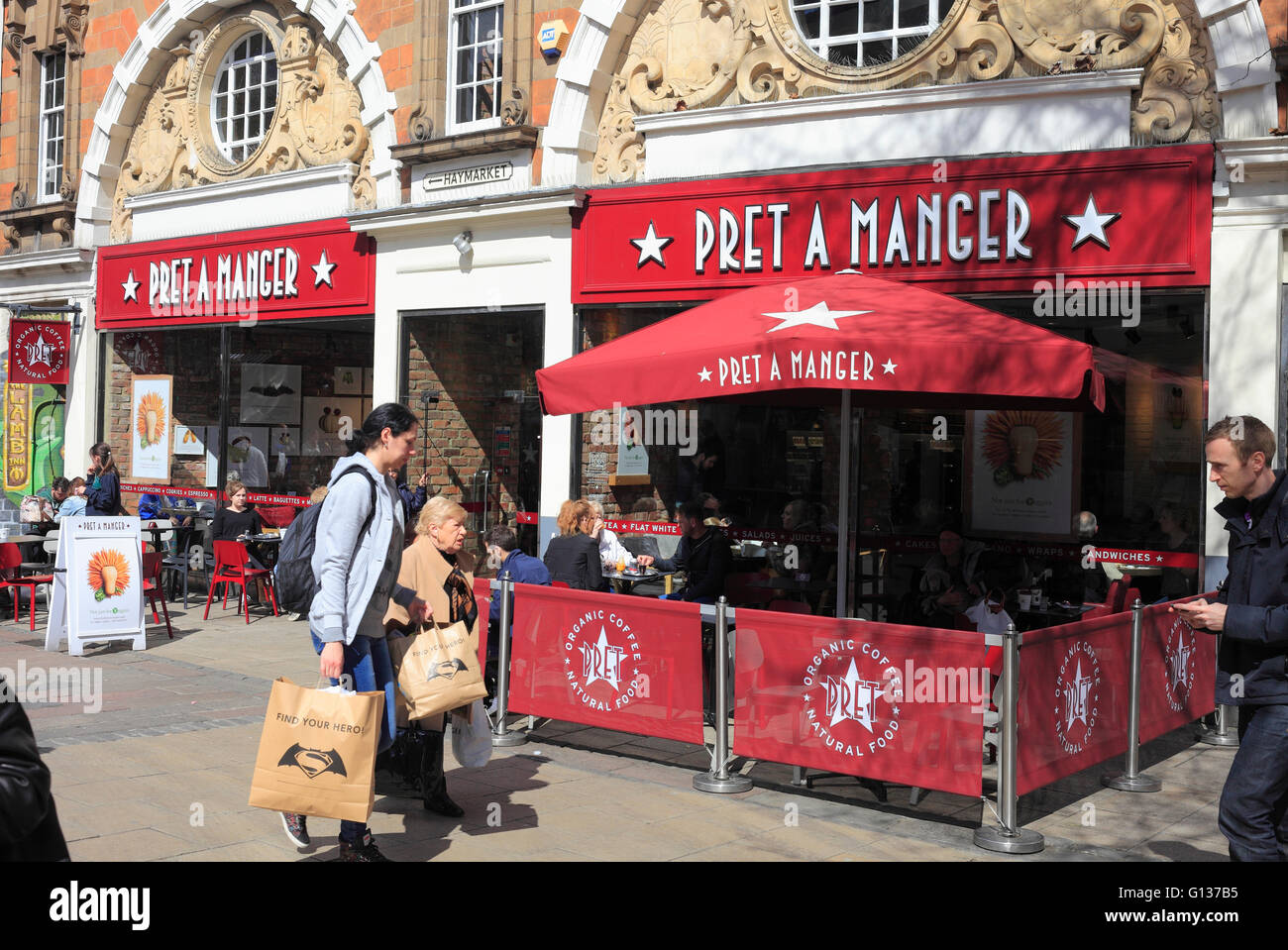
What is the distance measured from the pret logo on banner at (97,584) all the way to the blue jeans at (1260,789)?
9993mm

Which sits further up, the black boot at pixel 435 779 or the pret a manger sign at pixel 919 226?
the pret a manger sign at pixel 919 226

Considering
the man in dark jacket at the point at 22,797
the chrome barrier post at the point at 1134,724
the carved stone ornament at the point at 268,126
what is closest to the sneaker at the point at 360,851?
the man in dark jacket at the point at 22,797

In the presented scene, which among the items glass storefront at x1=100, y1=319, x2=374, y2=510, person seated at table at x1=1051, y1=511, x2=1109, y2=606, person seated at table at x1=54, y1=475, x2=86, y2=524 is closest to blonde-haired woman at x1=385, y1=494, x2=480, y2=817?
person seated at table at x1=1051, y1=511, x2=1109, y2=606

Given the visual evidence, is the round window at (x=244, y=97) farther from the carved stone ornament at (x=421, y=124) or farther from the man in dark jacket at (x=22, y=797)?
the man in dark jacket at (x=22, y=797)

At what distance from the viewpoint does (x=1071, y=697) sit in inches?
261

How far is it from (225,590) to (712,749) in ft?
30.2

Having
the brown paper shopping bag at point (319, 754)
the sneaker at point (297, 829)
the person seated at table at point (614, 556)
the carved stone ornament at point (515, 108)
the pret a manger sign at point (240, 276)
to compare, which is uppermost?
the carved stone ornament at point (515, 108)

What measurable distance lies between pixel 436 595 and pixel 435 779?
976mm

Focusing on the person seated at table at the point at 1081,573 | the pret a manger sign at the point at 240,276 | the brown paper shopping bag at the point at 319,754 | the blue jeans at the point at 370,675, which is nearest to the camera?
the brown paper shopping bag at the point at 319,754

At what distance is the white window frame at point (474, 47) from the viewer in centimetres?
1313

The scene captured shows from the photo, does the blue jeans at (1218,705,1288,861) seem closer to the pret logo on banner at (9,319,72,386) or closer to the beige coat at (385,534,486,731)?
the beige coat at (385,534,486,731)

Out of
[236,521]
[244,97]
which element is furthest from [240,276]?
[236,521]
